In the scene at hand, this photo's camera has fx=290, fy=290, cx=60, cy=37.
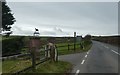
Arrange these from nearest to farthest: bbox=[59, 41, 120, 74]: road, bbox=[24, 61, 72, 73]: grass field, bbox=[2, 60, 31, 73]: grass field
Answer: bbox=[24, 61, 72, 73]: grass field < bbox=[2, 60, 31, 73]: grass field < bbox=[59, 41, 120, 74]: road

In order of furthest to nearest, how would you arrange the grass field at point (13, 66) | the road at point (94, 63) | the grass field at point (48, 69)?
1. the road at point (94, 63)
2. the grass field at point (13, 66)
3. the grass field at point (48, 69)

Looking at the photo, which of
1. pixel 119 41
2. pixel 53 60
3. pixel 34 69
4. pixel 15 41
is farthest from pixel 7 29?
pixel 34 69

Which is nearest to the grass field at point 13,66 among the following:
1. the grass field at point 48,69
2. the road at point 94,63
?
the grass field at point 48,69

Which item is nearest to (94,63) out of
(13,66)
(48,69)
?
(48,69)

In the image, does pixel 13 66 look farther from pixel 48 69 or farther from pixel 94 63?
pixel 94 63

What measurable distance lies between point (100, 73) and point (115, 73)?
2.51 ft

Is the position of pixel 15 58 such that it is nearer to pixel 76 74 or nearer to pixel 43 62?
pixel 43 62

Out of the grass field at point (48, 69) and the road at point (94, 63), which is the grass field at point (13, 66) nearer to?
the grass field at point (48, 69)

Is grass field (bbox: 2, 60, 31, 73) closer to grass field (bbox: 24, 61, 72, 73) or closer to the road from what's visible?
grass field (bbox: 24, 61, 72, 73)

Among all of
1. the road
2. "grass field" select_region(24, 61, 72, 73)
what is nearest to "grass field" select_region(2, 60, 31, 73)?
"grass field" select_region(24, 61, 72, 73)

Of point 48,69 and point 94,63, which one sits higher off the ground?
point 48,69

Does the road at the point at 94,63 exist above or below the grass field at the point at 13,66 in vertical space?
below

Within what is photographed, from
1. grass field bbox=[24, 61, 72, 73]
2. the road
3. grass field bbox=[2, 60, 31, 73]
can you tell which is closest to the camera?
grass field bbox=[24, 61, 72, 73]

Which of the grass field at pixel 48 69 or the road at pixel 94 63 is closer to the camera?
the grass field at pixel 48 69
